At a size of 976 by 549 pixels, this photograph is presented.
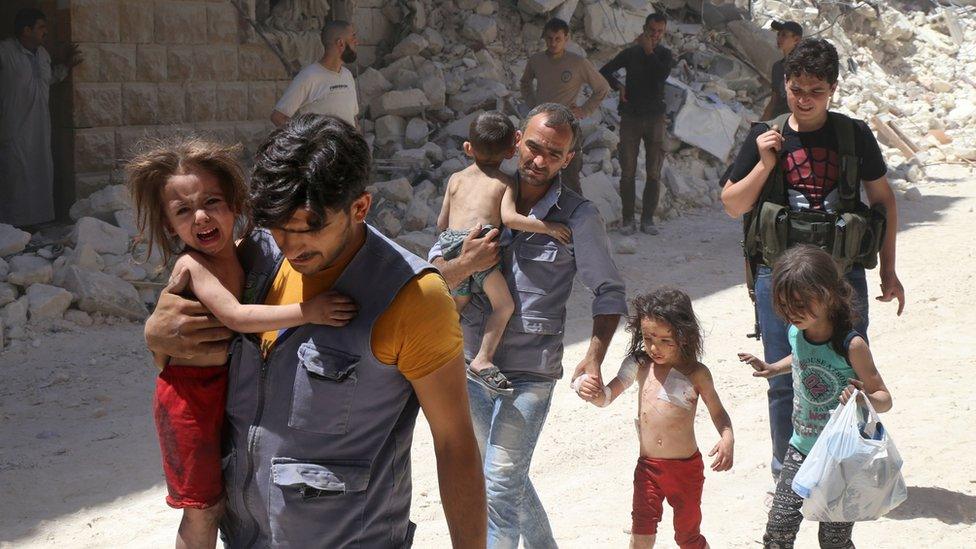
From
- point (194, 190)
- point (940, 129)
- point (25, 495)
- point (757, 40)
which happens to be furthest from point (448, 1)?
point (194, 190)

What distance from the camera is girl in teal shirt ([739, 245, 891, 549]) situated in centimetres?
384

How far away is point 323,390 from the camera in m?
2.15

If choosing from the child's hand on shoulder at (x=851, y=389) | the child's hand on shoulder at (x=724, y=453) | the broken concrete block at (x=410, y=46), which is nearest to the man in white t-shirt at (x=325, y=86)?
the broken concrete block at (x=410, y=46)

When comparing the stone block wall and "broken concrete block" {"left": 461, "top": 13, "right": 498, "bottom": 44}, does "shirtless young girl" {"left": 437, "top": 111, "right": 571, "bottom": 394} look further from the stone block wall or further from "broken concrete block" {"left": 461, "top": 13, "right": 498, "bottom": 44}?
"broken concrete block" {"left": 461, "top": 13, "right": 498, "bottom": 44}

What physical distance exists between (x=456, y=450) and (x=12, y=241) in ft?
21.4

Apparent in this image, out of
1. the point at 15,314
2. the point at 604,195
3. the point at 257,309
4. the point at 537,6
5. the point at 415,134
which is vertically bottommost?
the point at 15,314

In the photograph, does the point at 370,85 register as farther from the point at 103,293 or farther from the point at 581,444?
the point at 581,444

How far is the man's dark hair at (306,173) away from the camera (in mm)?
2088

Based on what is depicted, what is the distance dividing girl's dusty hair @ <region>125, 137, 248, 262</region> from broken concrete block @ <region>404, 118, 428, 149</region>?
9.05 m

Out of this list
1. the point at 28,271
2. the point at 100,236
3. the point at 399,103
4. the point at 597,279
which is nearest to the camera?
the point at 597,279

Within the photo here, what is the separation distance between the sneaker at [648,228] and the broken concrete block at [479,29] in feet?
11.1

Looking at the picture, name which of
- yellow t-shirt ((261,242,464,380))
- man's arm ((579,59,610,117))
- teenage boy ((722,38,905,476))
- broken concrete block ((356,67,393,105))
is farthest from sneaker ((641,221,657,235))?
yellow t-shirt ((261,242,464,380))

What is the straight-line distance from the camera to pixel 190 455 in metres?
2.36

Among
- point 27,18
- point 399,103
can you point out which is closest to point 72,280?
point 27,18
